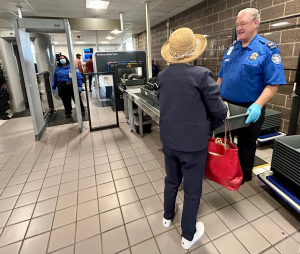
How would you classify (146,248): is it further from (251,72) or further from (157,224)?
(251,72)

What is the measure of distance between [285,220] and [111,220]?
5.08 feet

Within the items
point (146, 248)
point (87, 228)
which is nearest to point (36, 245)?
point (87, 228)

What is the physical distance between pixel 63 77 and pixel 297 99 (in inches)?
176

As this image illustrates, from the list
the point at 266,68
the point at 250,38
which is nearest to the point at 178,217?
the point at 266,68

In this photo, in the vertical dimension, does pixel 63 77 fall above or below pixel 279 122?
above

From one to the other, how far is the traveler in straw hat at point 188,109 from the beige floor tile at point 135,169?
115 cm

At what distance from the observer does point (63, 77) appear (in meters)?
4.41

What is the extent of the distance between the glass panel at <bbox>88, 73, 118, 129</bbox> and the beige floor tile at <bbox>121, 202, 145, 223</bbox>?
246 cm

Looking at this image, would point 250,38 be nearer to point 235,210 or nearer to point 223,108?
point 223,108

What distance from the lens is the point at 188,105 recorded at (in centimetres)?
113

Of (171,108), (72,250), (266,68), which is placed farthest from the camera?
(266,68)

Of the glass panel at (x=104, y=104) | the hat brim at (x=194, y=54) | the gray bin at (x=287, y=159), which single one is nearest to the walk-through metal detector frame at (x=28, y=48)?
the glass panel at (x=104, y=104)

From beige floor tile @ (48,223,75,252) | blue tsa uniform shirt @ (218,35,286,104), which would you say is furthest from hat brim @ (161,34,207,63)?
beige floor tile @ (48,223,75,252)

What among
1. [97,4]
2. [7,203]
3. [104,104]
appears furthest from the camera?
[104,104]
